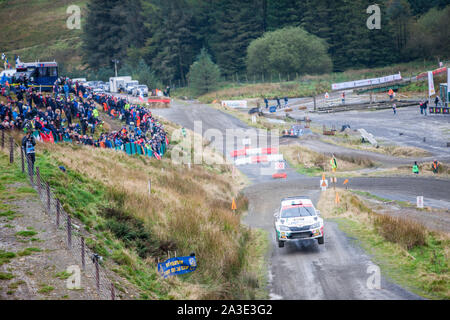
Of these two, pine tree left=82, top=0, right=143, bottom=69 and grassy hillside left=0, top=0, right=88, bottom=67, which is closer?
pine tree left=82, top=0, right=143, bottom=69

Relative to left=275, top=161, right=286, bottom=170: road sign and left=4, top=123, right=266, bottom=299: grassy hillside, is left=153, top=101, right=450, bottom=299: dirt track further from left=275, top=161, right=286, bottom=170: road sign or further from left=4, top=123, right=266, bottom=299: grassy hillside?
left=275, top=161, right=286, bottom=170: road sign

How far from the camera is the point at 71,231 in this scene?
14.7m

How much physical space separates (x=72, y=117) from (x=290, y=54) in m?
70.9

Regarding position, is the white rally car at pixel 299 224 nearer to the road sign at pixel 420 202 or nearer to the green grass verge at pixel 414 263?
the green grass verge at pixel 414 263

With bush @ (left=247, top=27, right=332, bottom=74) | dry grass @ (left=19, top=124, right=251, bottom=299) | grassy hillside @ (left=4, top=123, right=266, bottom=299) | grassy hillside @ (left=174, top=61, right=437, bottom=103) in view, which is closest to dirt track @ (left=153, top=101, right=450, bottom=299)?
grassy hillside @ (left=4, top=123, right=266, bottom=299)

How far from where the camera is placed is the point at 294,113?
239 feet

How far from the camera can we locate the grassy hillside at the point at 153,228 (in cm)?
1434

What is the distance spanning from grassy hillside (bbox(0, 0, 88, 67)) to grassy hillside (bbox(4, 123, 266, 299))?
113 metres

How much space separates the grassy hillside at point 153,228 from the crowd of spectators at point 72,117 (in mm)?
2971

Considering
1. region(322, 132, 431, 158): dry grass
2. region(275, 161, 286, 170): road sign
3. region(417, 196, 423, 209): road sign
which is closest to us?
region(417, 196, 423, 209): road sign

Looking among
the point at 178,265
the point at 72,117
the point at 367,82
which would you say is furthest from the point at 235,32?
the point at 178,265

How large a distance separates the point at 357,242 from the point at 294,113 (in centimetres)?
5485

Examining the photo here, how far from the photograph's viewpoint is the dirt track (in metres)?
14.0

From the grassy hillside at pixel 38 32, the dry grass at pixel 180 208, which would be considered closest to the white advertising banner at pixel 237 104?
the dry grass at pixel 180 208
